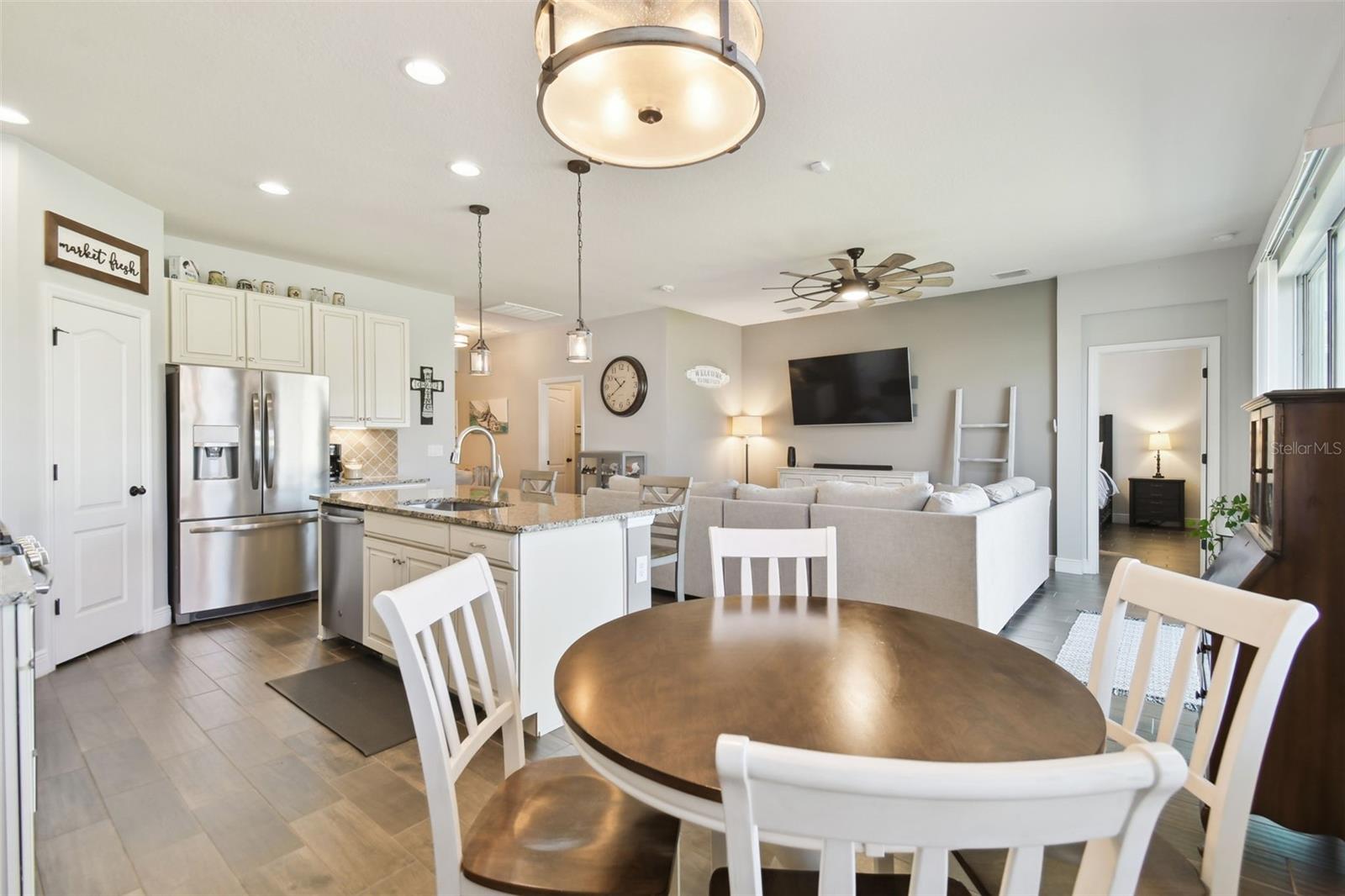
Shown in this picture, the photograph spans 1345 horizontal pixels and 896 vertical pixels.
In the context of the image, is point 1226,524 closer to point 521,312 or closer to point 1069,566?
point 1069,566

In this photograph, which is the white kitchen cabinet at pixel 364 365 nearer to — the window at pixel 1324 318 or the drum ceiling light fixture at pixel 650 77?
the drum ceiling light fixture at pixel 650 77

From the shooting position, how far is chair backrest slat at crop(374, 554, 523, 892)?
1038 mm

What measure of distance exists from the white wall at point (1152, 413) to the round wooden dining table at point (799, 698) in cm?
779

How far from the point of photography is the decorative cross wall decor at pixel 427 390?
5.59m

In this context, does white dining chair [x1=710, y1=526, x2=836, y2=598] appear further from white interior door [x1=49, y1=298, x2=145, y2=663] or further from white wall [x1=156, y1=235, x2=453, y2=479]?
white wall [x1=156, y1=235, x2=453, y2=479]

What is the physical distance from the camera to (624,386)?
679 centimetres

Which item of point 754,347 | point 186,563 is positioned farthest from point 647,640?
point 754,347

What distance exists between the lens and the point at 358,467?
5.20 m

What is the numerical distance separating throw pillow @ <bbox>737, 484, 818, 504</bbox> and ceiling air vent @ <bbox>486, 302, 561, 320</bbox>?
3.57 m

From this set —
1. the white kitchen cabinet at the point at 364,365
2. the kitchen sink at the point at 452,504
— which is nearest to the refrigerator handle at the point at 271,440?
the white kitchen cabinet at the point at 364,365

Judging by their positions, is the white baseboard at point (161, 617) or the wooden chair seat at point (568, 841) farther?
the white baseboard at point (161, 617)

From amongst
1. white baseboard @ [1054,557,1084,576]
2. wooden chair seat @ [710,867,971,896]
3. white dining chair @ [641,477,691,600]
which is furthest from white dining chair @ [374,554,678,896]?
white baseboard @ [1054,557,1084,576]

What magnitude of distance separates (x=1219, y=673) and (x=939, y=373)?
18.3ft

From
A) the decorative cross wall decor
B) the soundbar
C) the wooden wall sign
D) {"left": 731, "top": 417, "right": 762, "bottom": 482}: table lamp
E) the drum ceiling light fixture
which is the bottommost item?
the soundbar
